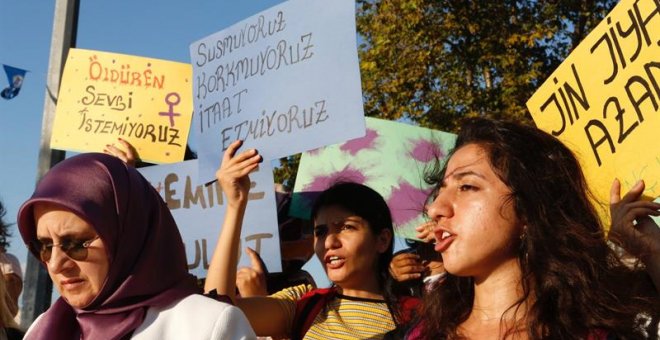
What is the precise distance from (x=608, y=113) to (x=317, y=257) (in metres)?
1.27

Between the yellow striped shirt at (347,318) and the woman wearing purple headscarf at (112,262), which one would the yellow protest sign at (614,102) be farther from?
the woman wearing purple headscarf at (112,262)

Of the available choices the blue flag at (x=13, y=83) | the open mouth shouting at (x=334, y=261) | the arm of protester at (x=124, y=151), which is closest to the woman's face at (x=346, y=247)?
the open mouth shouting at (x=334, y=261)

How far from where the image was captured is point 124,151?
16.4ft

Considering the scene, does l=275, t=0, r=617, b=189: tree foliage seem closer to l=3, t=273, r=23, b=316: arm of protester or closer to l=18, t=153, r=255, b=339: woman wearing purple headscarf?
l=3, t=273, r=23, b=316: arm of protester

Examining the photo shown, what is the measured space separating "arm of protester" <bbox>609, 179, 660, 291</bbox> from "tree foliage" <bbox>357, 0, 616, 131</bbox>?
34.1ft

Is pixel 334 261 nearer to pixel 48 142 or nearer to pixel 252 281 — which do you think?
pixel 252 281

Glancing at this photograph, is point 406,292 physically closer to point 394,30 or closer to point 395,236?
point 395,236

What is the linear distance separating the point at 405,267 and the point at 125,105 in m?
2.01

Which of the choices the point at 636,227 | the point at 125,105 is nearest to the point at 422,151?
the point at 125,105

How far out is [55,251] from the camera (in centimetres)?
265

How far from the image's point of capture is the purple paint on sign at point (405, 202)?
4559 millimetres

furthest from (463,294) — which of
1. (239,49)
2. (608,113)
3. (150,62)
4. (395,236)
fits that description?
(150,62)

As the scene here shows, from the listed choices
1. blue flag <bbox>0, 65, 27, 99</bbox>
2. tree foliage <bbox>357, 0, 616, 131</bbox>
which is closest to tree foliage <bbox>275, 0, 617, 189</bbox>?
tree foliage <bbox>357, 0, 616, 131</bbox>

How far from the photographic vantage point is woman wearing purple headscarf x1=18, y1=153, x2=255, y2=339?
2.60 meters
